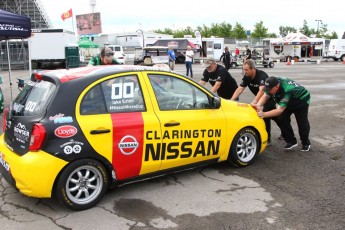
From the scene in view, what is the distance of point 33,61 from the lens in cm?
3070

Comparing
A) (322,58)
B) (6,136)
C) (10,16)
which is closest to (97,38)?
(322,58)

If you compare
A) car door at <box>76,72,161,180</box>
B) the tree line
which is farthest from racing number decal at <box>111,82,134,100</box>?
the tree line

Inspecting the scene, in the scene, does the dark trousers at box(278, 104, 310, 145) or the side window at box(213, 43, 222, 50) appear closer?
the dark trousers at box(278, 104, 310, 145)

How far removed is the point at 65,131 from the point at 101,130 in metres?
0.38

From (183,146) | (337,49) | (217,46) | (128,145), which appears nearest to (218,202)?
(183,146)

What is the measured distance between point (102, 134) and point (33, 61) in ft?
94.5

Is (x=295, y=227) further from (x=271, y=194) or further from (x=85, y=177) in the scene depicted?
(x=85, y=177)

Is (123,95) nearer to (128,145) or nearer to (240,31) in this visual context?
(128,145)

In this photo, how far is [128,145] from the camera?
4.36m

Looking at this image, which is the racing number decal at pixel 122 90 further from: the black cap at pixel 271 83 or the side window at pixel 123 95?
the black cap at pixel 271 83

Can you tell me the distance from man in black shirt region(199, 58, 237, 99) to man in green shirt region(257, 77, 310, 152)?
1144 millimetres

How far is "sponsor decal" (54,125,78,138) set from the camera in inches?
157

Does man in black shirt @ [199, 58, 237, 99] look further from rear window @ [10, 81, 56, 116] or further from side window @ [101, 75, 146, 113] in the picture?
rear window @ [10, 81, 56, 116]

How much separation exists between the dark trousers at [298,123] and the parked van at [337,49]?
40.5m
